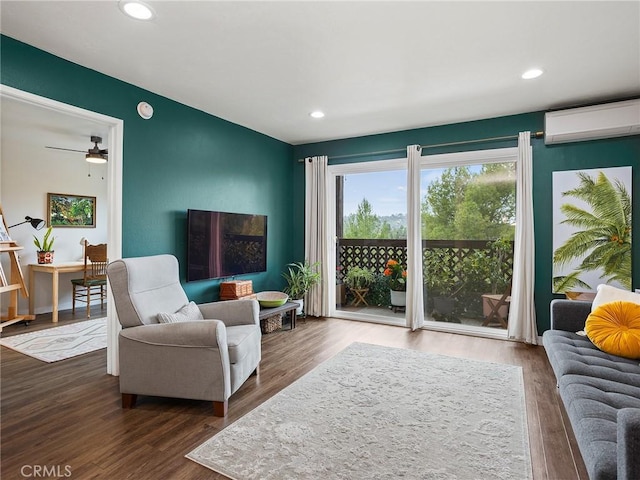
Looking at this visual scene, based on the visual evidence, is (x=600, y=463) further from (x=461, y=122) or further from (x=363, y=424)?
(x=461, y=122)

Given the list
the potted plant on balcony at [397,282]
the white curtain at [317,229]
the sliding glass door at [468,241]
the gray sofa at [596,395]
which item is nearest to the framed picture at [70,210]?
the white curtain at [317,229]

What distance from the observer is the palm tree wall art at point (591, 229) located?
3.55 metres

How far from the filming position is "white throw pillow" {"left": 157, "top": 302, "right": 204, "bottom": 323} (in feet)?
8.54

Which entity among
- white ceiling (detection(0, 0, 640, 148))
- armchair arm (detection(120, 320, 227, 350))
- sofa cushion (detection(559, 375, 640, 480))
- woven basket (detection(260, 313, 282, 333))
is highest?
white ceiling (detection(0, 0, 640, 148))

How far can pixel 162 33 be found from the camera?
2396 mm

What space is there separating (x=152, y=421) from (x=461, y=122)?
4318 millimetres

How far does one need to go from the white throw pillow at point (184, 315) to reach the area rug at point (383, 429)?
0.88 metres

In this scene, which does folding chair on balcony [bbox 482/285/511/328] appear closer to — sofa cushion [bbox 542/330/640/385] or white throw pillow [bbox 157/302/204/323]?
sofa cushion [bbox 542/330/640/385]

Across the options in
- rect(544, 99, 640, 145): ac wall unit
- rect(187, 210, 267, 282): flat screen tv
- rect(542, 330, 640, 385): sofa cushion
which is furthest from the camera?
rect(187, 210, 267, 282): flat screen tv

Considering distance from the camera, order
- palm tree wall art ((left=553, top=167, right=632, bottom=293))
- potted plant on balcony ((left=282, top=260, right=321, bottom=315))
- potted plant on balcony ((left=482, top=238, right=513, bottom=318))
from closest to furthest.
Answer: palm tree wall art ((left=553, top=167, right=632, bottom=293)) < potted plant on balcony ((left=482, top=238, right=513, bottom=318)) < potted plant on balcony ((left=282, top=260, right=321, bottom=315))

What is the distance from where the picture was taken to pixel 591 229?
3.67 metres

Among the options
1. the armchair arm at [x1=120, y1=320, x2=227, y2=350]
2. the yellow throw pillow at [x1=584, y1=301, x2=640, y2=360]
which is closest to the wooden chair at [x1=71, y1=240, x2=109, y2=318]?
the armchair arm at [x1=120, y1=320, x2=227, y2=350]

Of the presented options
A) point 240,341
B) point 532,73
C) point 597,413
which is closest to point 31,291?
point 240,341

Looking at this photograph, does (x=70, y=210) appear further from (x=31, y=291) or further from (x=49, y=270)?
(x=31, y=291)
